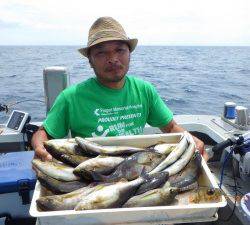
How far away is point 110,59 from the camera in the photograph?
3.15 meters

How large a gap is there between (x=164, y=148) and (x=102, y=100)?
87 cm

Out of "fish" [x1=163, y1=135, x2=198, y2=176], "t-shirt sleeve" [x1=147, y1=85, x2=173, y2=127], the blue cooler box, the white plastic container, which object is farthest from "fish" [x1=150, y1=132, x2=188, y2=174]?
the blue cooler box

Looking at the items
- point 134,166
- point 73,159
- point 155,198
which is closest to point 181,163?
point 134,166

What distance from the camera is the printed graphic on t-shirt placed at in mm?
3193

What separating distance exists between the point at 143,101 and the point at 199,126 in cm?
196

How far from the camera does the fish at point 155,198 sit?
205 centimetres

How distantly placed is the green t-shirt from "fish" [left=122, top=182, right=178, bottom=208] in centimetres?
117

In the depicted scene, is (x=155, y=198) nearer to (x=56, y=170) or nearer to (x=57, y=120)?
(x=56, y=170)

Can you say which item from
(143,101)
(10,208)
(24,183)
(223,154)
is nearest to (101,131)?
(143,101)

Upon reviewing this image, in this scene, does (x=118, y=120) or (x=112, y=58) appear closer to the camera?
(x=112, y=58)

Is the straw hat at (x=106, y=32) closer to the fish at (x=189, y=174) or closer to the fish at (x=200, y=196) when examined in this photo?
the fish at (x=189, y=174)

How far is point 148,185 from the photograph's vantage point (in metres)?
2.20

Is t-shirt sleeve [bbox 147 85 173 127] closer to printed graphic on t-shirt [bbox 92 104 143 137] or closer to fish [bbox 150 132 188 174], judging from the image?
printed graphic on t-shirt [bbox 92 104 143 137]

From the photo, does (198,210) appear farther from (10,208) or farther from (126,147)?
(10,208)
